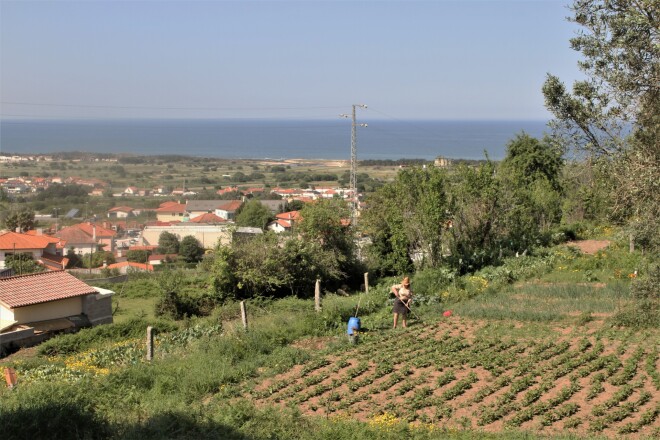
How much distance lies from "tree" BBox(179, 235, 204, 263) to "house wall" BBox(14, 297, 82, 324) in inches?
1201

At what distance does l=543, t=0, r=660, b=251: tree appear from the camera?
11.8 m

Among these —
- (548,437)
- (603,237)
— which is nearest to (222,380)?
(548,437)

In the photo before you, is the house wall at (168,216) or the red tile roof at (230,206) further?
the house wall at (168,216)

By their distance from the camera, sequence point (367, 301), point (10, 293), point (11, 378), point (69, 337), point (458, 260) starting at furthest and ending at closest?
point (458, 260), point (10, 293), point (69, 337), point (367, 301), point (11, 378)

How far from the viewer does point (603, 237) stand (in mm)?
31781

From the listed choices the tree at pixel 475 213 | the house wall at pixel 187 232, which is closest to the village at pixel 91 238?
the house wall at pixel 187 232

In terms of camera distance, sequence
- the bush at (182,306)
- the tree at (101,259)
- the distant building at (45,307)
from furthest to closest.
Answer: the tree at (101,259) < the bush at (182,306) < the distant building at (45,307)

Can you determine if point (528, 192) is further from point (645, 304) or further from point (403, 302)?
point (403, 302)

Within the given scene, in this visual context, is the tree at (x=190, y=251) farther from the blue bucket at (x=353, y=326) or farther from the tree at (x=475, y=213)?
the blue bucket at (x=353, y=326)

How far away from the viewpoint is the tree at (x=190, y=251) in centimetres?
5542

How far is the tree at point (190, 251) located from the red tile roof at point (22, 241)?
1126 centimetres

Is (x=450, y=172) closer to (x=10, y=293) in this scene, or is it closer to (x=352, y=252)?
(x=352, y=252)

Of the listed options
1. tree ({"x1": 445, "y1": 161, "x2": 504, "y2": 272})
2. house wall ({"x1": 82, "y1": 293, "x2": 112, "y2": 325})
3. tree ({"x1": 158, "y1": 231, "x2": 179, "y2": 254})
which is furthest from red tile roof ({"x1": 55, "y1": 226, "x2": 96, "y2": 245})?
tree ({"x1": 445, "y1": 161, "x2": 504, "y2": 272})

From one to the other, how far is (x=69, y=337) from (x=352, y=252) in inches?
490
